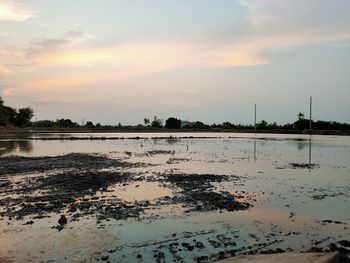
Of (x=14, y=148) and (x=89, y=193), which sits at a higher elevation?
(x=14, y=148)

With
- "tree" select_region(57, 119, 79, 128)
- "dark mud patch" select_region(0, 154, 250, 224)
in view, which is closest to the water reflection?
"dark mud patch" select_region(0, 154, 250, 224)

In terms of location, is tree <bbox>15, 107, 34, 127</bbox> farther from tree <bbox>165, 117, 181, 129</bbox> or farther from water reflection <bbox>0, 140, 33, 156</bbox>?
water reflection <bbox>0, 140, 33, 156</bbox>

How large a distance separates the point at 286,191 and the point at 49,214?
10413 millimetres

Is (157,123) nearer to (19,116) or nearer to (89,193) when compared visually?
(19,116)

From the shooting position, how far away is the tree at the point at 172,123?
147 meters

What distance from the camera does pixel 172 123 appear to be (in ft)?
482

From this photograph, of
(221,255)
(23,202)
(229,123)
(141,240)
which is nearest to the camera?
(221,255)

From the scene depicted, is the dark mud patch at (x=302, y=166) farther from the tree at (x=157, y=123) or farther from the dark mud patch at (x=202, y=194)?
the tree at (x=157, y=123)

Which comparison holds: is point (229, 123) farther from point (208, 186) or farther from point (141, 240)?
point (141, 240)

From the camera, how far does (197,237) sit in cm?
1062

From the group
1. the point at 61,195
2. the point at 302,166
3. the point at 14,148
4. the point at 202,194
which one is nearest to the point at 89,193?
the point at 61,195

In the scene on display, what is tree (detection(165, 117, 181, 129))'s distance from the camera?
146738mm

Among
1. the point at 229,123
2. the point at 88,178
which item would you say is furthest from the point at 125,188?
the point at 229,123

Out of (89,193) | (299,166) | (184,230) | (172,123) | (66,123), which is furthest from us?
(66,123)
